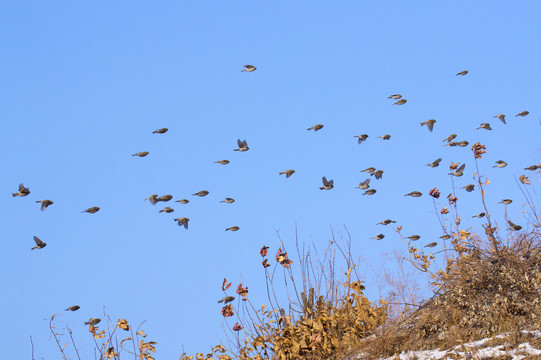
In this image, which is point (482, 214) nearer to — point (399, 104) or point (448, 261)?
point (448, 261)

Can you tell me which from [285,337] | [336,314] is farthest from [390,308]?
[285,337]

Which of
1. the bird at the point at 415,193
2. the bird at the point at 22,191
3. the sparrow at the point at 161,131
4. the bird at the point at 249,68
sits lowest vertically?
the bird at the point at 415,193

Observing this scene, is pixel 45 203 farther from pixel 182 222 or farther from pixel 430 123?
pixel 430 123

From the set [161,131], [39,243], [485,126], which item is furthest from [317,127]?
[39,243]

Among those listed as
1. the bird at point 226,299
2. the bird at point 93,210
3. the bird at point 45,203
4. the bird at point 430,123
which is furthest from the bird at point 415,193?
the bird at point 45,203

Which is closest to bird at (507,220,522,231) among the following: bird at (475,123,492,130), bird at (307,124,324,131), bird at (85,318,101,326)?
bird at (475,123,492,130)

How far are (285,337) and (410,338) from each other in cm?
181

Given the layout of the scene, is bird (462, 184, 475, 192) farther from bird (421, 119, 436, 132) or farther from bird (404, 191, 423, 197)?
bird (421, 119, 436, 132)

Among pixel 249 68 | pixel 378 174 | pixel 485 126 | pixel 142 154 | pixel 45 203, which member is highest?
pixel 249 68

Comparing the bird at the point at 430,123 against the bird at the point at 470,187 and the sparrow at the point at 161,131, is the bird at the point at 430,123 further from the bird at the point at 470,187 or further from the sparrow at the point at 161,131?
the sparrow at the point at 161,131

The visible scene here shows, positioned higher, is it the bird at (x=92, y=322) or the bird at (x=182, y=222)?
the bird at (x=182, y=222)

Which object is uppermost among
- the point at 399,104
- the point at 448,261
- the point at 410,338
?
the point at 399,104

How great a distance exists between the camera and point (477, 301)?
9.02m

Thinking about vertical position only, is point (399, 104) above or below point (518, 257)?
above
